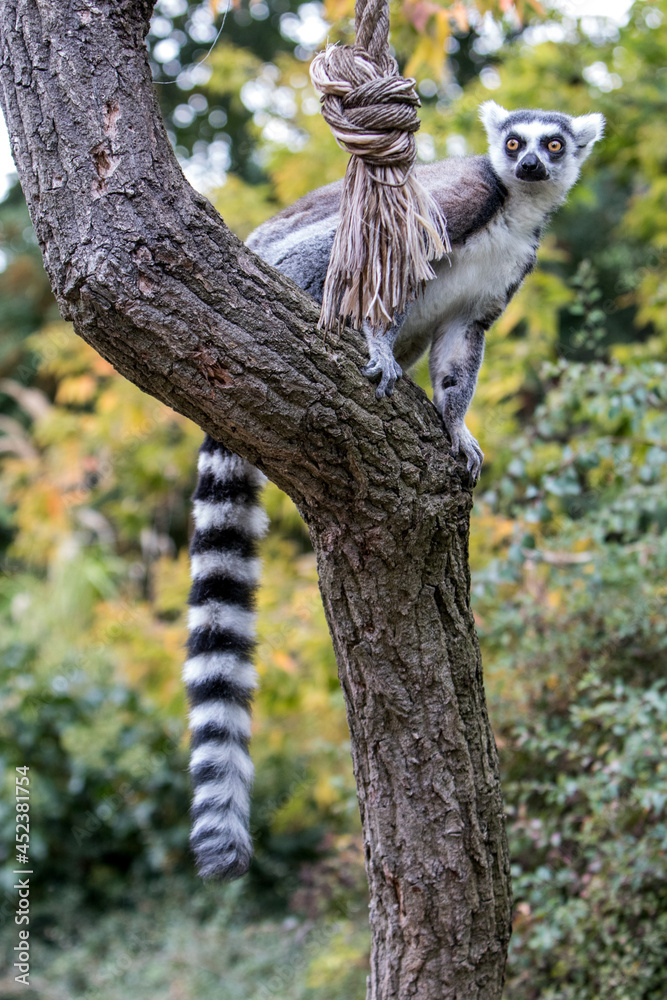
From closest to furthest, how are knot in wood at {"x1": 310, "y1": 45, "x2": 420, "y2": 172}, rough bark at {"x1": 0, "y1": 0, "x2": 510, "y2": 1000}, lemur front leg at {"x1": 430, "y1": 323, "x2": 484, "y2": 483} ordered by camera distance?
rough bark at {"x1": 0, "y1": 0, "x2": 510, "y2": 1000} → knot in wood at {"x1": 310, "y1": 45, "x2": 420, "y2": 172} → lemur front leg at {"x1": 430, "y1": 323, "x2": 484, "y2": 483}

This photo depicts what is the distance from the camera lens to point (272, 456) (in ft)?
6.07

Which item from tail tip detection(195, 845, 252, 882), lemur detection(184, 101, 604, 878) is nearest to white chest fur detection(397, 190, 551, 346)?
lemur detection(184, 101, 604, 878)

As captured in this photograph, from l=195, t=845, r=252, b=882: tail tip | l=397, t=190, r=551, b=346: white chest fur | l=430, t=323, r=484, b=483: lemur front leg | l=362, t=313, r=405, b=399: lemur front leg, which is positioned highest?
l=397, t=190, r=551, b=346: white chest fur

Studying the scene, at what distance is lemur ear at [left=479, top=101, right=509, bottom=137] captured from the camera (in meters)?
3.22

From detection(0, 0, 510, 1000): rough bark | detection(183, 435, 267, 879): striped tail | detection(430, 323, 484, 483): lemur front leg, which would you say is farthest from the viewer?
detection(430, 323, 484, 483): lemur front leg

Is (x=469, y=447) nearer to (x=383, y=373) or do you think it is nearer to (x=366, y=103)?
(x=383, y=373)

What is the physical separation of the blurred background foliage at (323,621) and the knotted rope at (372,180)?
4.91 ft

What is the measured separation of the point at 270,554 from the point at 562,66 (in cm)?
387

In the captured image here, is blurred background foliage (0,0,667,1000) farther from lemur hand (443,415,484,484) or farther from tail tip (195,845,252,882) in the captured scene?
tail tip (195,845,252,882)

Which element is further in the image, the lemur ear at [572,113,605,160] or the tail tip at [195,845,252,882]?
the lemur ear at [572,113,605,160]

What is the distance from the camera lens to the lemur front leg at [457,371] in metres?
2.61

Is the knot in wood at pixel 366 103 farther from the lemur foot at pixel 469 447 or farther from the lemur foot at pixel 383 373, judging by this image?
the lemur foot at pixel 469 447

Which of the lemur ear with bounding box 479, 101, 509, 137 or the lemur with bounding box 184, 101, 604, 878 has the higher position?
the lemur ear with bounding box 479, 101, 509, 137

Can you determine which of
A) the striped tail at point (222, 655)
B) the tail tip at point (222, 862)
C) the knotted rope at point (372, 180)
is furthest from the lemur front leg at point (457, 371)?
the tail tip at point (222, 862)
